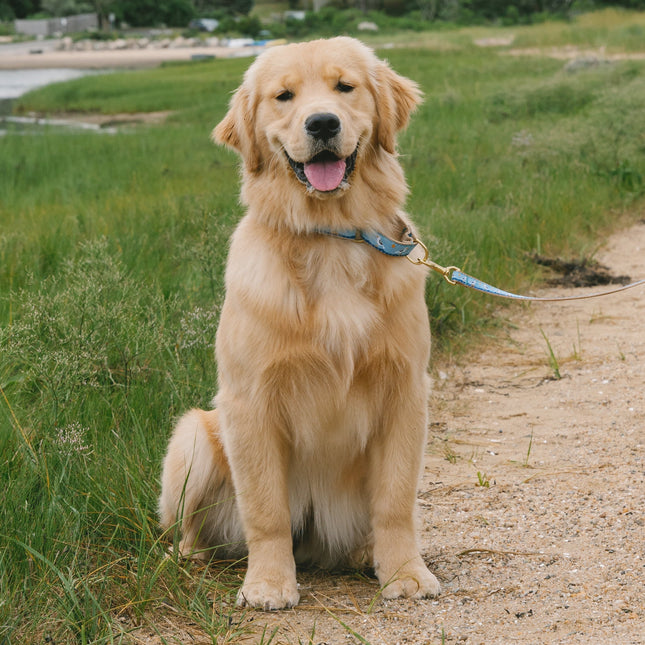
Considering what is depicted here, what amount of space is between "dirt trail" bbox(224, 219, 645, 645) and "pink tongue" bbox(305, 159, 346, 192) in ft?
4.30

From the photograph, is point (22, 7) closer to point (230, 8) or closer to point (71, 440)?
point (230, 8)

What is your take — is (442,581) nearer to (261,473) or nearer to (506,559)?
(506,559)

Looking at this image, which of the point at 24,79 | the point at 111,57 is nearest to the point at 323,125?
the point at 24,79

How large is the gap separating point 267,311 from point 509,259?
355 cm

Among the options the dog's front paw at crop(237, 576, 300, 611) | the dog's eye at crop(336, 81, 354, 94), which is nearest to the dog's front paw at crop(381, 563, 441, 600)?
the dog's front paw at crop(237, 576, 300, 611)

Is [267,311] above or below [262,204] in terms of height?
below

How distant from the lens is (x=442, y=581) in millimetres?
2869

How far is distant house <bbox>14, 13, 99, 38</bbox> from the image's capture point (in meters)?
57.2

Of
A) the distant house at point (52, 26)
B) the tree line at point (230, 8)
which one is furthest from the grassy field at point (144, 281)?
the distant house at point (52, 26)

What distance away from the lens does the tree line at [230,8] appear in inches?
1880

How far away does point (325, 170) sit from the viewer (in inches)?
113

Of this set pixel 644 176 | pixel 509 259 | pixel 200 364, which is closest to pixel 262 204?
pixel 200 364

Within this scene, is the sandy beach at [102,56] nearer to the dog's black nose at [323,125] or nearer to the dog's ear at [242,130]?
the dog's ear at [242,130]

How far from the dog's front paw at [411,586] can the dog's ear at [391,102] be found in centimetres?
142
